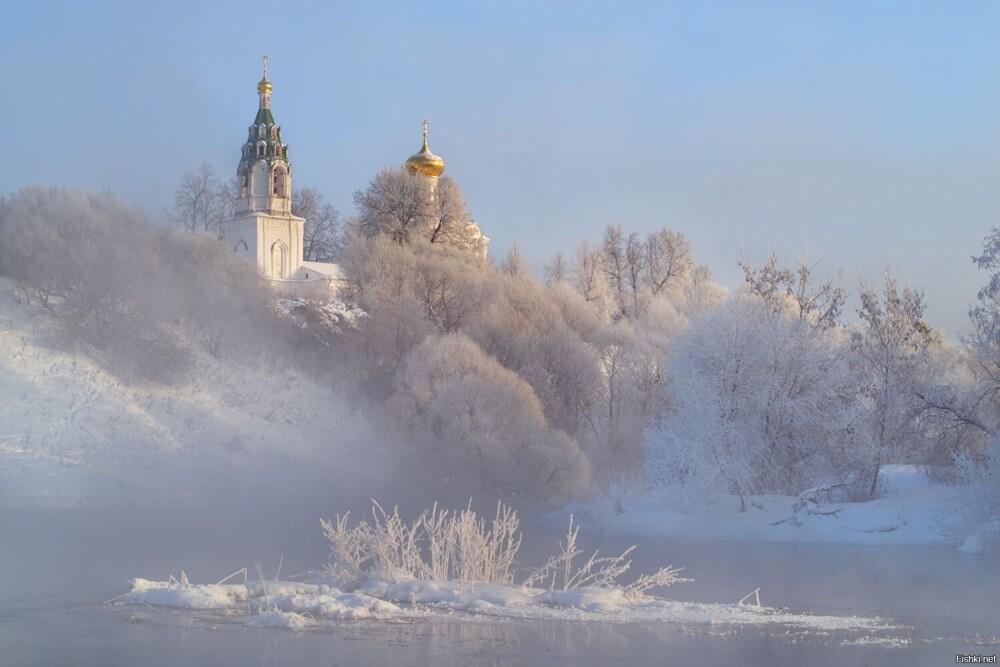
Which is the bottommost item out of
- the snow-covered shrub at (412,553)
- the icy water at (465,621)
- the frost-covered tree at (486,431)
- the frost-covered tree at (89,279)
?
the icy water at (465,621)

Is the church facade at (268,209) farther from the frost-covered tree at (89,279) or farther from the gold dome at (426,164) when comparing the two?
the frost-covered tree at (89,279)

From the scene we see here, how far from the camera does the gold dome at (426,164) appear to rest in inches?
2058

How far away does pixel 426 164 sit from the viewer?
52.4 m

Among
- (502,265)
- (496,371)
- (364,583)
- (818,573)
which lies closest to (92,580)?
(364,583)

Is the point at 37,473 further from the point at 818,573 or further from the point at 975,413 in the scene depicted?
the point at 975,413

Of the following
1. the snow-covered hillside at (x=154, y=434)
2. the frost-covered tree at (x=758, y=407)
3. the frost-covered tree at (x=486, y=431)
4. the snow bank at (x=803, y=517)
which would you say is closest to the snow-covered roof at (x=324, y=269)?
the snow-covered hillside at (x=154, y=434)

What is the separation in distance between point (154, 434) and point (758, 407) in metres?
15.8

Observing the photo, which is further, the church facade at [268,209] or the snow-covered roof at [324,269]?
the snow-covered roof at [324,269]

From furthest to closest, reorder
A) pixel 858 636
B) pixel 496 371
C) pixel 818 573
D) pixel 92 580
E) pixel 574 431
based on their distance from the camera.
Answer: pixel 574 431 → pixel 496 371 → pixel 818 573 → pixel 92 580 → pixel 858 636

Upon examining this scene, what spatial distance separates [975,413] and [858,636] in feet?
43.1

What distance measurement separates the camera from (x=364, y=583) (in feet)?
48.5

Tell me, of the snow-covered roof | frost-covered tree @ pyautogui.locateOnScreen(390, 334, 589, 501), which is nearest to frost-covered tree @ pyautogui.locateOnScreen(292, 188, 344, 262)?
the snow-covered roof

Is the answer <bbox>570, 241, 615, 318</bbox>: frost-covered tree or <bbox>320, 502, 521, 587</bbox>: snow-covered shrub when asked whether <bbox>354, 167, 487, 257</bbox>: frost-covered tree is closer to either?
<bbox>570, 241, 615, 318</bbox>: frost-covered tree

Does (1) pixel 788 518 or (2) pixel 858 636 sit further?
(1) pixel 788 518
